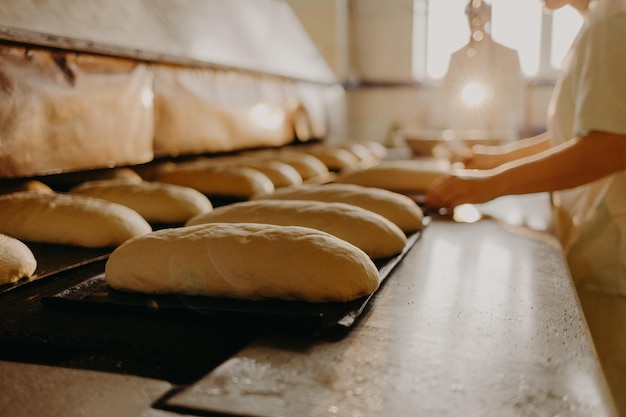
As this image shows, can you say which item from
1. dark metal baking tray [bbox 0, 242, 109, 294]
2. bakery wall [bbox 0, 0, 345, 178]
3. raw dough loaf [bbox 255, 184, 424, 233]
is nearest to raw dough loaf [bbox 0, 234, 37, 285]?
dark metal baking tray [bbox 0, 242, 109, 294]

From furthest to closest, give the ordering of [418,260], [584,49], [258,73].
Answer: [258,73] → [584,49] → [418,260]

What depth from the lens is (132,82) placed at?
1.94 meters

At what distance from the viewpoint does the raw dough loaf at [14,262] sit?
103 cm

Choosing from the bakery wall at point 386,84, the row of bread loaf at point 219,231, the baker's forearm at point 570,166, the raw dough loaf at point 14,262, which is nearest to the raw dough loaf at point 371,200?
the row of bread loaf at point 219,231

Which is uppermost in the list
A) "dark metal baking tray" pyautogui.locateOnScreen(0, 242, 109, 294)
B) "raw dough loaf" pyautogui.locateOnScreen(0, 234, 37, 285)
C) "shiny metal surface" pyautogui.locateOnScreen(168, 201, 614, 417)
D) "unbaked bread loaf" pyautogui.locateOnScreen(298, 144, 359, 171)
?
"raw dough loaf" pyautogui.locateOnScreen(0, 234, 37, 285)

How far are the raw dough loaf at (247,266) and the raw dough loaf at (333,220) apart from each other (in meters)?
0.23

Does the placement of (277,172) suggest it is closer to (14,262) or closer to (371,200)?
(371,200)

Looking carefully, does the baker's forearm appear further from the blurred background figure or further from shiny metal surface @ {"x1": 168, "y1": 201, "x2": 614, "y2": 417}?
the blurred background figure

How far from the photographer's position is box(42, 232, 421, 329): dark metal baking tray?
31.9 inches

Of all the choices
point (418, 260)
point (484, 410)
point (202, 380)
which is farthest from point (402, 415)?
point (418, 260)

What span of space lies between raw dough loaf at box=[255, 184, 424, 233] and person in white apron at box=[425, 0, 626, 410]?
0.76 feet

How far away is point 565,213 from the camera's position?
Result: 6.17 feet

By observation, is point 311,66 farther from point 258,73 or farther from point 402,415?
point 402,415

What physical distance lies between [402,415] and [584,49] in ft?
4.35
